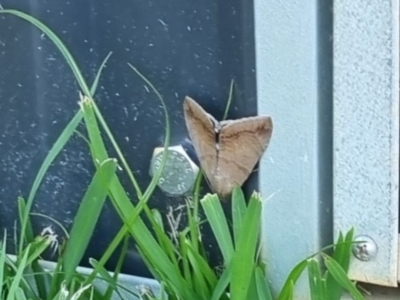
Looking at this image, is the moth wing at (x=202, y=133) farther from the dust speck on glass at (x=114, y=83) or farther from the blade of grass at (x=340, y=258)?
the blade of grass at (x=340, y=258)

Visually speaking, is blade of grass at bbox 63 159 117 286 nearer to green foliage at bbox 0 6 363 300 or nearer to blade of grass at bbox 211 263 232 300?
green foliage at bbox 0 6 363 300

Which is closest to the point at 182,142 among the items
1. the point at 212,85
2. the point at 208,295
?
the point at 212,85

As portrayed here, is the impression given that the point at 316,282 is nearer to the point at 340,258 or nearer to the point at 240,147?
the point at 340,258

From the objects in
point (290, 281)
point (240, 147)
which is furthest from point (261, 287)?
point (240, 147)

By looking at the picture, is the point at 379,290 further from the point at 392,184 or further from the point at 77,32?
the point at 77,32

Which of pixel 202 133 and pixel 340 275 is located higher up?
pixel 202 133
